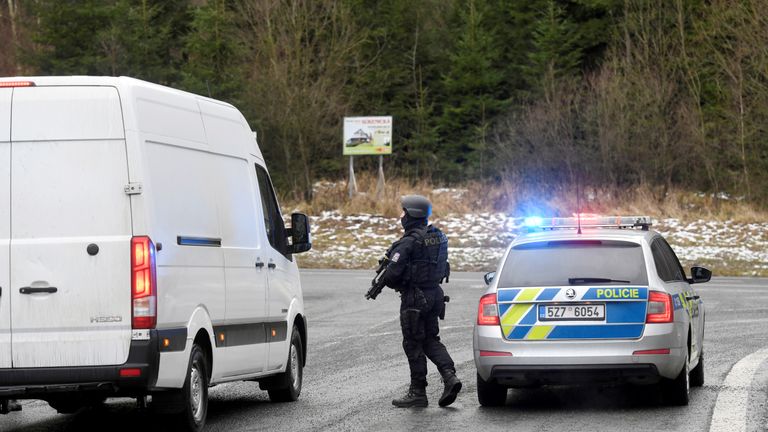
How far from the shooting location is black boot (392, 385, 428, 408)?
1020cm

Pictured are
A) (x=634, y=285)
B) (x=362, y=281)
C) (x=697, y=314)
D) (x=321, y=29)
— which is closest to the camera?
(x=634, y=285)

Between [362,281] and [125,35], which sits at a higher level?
[125,35]

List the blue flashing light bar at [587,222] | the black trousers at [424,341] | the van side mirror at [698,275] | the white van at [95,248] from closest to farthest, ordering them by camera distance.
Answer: the white van at [95,248] < the black trousers at [424,341] < the blue flashing light bar at [587,222] < the van side mirror at [698,275]

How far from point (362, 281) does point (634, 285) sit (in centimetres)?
1696

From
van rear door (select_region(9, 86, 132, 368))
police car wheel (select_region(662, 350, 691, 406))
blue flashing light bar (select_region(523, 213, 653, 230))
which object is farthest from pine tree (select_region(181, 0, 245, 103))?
van rear door (select_region(9, 86, 132, 368))

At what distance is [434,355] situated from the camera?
1037 cm

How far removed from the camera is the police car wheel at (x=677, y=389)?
32.7 ft

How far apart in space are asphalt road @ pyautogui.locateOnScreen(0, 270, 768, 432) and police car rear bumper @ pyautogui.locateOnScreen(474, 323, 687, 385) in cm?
30

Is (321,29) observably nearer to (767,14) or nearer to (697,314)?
(767,14)

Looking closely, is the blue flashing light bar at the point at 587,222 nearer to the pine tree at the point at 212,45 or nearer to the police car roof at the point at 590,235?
the police car roof at the point at 590,235

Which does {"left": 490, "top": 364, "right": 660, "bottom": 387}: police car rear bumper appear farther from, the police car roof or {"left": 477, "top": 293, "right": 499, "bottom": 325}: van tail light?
the police car roof

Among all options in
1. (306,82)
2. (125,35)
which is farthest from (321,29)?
(125,35)

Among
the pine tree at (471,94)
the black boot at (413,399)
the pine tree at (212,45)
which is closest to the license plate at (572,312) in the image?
the black boot at (413,399)

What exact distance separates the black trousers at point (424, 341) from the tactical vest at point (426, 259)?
3.8 inches
